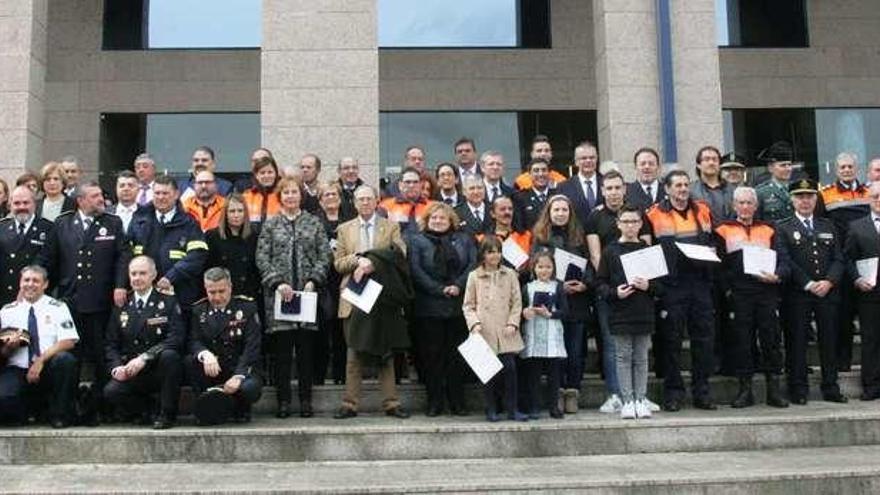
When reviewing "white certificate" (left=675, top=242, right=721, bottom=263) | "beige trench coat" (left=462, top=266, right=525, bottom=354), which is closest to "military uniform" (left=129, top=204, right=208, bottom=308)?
"beige trench coat" (left=462, top=266, right=525, bottom=354)

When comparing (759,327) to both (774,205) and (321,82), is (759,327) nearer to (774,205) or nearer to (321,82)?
(774,205)

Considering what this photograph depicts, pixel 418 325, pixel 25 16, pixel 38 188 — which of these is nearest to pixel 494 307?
pixel 418 325

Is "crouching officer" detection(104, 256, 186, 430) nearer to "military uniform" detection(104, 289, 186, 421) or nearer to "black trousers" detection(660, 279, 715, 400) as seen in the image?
"military uniform" detection(104, 289, 186, 421)

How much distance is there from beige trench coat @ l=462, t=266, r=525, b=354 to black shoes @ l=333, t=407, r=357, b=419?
1427 millimetres

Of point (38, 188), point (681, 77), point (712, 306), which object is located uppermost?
point (681, 77)

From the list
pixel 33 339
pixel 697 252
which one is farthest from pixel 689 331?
pixel 33 339

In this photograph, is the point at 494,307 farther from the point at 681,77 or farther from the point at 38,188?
the point at 681,77

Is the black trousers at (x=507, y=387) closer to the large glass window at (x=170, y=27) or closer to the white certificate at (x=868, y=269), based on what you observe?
the white certificate at (x=868, y=269)

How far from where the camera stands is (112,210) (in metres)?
9.33

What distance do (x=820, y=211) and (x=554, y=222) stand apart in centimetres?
341

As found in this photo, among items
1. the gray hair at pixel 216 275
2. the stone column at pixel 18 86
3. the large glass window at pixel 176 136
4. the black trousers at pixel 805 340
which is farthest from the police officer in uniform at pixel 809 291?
the large glass window at pixel 176 136

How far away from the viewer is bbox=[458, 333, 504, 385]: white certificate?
810 centimetres

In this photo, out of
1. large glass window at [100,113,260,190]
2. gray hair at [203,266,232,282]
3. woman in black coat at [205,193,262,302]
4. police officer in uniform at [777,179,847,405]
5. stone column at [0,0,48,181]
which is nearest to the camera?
gray hair at [203,266,232,282]

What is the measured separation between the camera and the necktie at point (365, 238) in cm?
874
